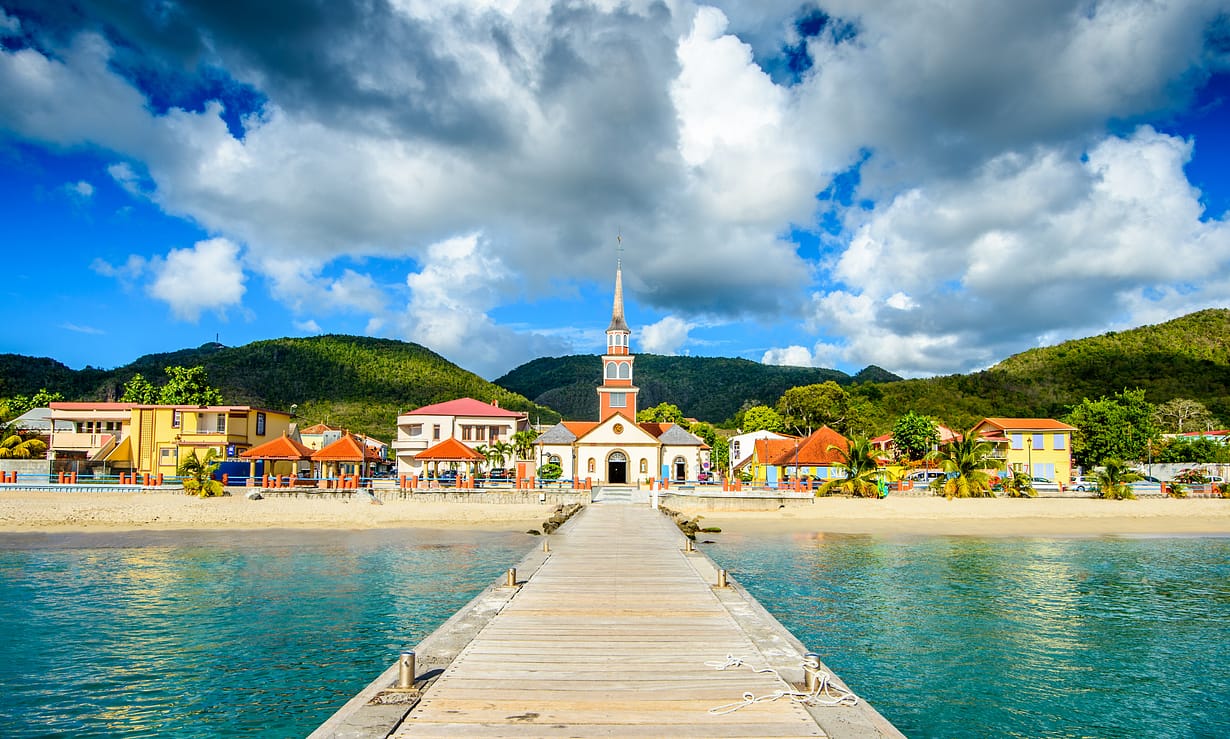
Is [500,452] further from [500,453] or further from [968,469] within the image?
[968,469]

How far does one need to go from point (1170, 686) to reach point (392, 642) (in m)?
14.6

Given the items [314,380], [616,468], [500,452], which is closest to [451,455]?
[500,452]

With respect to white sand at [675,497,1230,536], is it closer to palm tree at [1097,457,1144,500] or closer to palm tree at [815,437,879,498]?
palm tree at [1097,457,1144,500]

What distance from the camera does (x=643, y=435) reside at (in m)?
54.0

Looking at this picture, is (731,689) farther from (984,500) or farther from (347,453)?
(347,453)

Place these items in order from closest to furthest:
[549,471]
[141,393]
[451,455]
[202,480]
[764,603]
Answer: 1. [764,603]
2. [202,480]
3. [451,455]
4. [549,471]
5. [141,393]

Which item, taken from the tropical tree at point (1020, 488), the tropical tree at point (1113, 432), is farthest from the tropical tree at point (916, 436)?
the tropical tree at point (1020, 488)

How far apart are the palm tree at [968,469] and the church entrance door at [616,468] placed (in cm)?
2077

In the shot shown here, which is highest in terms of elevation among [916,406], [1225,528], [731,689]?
[916,406]

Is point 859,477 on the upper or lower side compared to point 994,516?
upper

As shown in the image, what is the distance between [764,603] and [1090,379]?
101 metres

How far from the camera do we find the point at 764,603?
19.2 meters

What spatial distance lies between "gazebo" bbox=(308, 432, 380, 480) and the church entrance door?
1674cm

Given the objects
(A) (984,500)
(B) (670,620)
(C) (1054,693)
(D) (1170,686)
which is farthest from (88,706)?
(A) (984,500)
